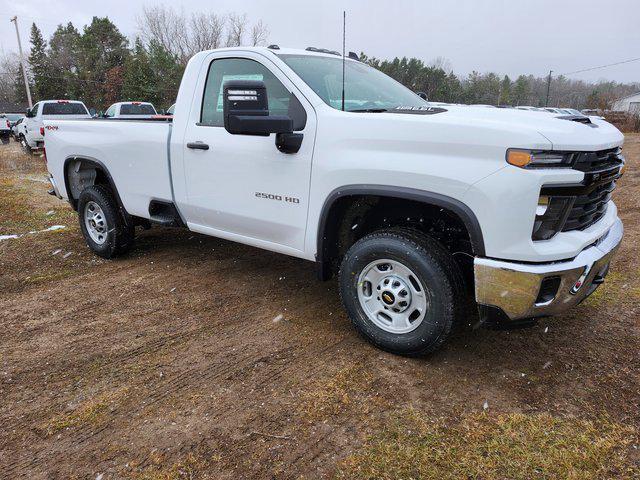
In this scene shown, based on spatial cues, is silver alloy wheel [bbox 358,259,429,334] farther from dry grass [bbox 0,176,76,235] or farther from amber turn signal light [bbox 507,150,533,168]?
dry grass [bbox 0,176,76,235]

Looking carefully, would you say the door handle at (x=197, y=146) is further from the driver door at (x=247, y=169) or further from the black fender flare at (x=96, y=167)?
the black fender flare at (x=96, y=167)

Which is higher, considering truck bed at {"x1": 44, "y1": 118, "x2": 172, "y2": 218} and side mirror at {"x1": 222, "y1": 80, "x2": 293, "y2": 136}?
side mirror at {"x1": 222, "y1": 80, "x2": 293, "y2": 136}

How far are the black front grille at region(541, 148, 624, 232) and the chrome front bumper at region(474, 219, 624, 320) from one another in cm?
21

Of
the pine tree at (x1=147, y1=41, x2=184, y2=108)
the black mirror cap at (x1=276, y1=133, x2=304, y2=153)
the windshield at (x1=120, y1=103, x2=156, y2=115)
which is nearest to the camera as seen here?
the black mirror cap at (x1=276, y1=133, x2=304, y2=153)

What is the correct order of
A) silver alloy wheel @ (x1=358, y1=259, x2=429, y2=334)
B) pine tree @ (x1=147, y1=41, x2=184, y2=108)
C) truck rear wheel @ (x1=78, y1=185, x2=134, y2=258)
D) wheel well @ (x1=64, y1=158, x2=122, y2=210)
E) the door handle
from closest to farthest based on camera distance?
silver alloy wheel @ (x1=358, y1=259, x2=429, y2=334) → the door handle → truck rear wheel @ (x1=78, y1=185, x2=134, y2=258) → wheel well @ (x1=64, y1=158, x2=122, y2=210) → pine tree @ (x1=147, y1=41, x2=184, y2=108)

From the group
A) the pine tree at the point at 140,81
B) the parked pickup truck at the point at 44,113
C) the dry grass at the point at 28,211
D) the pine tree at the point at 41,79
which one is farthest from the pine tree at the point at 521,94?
the pine tree at the point at 41,79

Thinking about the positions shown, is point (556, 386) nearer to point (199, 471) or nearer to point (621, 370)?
point (621, 370)

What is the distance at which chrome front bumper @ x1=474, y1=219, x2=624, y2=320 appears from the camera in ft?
8.38

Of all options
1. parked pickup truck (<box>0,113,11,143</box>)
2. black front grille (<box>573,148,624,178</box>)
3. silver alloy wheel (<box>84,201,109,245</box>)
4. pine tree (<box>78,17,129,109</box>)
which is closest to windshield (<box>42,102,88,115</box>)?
parked pickup truck (<box>0,113,11,143</box>)

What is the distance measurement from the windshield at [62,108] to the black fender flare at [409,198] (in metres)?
17.8

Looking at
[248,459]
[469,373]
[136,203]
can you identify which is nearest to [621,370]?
[469,373]

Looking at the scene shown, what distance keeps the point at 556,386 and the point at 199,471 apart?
84.3 inches

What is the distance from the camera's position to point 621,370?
3.05 meters

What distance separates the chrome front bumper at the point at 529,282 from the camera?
2553 millimetres
